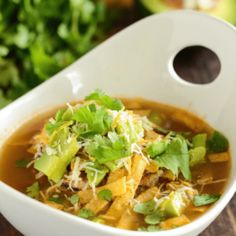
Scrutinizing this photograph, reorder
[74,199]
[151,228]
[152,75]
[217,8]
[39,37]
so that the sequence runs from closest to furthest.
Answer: [151,228] < [74,199] < [152,75] < [39,37] < [217,8]

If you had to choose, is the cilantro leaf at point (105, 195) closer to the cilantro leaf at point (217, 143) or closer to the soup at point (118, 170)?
the soup at point (118, 170)

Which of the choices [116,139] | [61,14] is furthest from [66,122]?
[61,14]

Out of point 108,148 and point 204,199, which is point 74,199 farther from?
point 204,199

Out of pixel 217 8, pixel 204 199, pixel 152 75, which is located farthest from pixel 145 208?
pixel 217 8

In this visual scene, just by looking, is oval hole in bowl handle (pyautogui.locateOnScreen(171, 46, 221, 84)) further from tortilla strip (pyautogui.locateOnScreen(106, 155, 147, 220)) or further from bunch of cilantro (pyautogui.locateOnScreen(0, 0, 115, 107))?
Answer: tortilla strip (pyautogui.locateOnScreen(106, 155, 147, 220))

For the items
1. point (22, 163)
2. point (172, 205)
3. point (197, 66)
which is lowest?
point (197, 66)

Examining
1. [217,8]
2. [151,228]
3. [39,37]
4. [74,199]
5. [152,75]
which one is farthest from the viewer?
[217,8]
